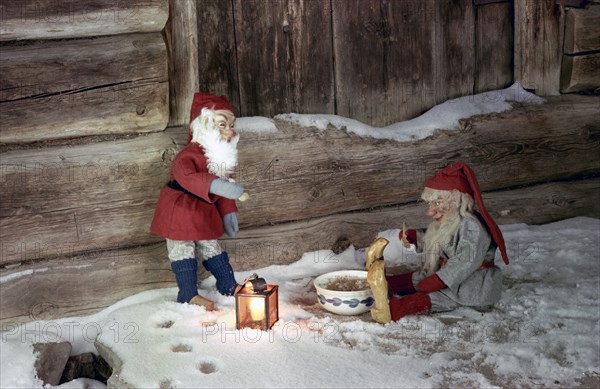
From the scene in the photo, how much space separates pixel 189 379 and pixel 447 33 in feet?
9.49

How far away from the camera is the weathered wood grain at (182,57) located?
4430 mm

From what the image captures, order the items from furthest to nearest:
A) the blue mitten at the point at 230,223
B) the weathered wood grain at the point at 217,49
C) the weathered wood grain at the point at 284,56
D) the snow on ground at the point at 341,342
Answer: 1. the weathered wood grain at the point at 284,56
2. the weathered wood grain at the point at 217,49
3. the blue mitten at the point at 230,223
4. the snow on ground at the point at 341,342

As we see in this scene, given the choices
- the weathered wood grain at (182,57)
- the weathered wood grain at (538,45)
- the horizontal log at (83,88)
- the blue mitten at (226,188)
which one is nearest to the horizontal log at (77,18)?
the horizontal log at (83,88)

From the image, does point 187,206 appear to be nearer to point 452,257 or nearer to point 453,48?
point 452,257

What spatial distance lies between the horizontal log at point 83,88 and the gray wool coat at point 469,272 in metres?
1.72

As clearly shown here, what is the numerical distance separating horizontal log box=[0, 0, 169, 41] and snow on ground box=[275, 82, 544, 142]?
999mm

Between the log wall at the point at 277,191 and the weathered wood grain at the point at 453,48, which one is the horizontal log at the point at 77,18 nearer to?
the log wall at the point at 277,191

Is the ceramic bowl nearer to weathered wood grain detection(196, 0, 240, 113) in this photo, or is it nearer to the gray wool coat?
the gray wool coat

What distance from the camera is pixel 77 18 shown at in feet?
13.4

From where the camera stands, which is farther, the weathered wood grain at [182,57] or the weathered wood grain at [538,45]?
the weathered wood grain at [538,45]

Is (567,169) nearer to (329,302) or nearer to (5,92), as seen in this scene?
(329,302)

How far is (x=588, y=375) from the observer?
3.37 m

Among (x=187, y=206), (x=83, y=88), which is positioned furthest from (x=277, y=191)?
(x=83, y=88)

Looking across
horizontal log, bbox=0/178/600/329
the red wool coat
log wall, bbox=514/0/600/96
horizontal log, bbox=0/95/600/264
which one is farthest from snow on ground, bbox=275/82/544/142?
the red wool coat
